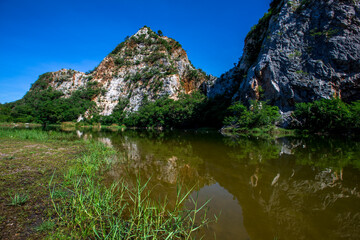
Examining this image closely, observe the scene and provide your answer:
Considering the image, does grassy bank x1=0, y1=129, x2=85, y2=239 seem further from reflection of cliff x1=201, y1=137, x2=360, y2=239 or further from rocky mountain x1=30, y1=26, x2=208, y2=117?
rocky mountain x1=30, y1=26, x2=208, y2=117

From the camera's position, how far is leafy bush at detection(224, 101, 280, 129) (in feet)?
97.3

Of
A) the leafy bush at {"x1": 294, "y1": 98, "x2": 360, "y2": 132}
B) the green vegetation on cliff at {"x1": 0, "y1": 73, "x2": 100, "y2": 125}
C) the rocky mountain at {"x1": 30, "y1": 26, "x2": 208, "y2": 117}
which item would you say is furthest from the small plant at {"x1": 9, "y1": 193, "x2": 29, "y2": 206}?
the green vegetation on cliff at {"x1": 0, "y1": 73, "x2": 100, "y2": 125}

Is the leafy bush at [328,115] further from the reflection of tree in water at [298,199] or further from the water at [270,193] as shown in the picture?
the reflection of tree in water at [298,199]

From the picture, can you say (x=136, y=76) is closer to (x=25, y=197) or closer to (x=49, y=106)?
(x=49, y=106)

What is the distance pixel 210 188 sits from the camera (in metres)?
5.25

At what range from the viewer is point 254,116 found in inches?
1190

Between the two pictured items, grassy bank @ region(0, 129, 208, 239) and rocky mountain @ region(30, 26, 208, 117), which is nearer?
grassy bank @ region(0, 129, 208, 239)

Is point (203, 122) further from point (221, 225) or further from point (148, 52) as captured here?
point (148, 52)

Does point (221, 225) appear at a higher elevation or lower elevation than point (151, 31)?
lower

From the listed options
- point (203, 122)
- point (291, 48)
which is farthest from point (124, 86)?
point (291, 48)

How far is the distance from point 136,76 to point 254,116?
60.1 m

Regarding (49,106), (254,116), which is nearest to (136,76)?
(49,106)

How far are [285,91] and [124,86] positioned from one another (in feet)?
215

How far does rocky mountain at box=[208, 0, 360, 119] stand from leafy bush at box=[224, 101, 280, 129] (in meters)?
2.76
